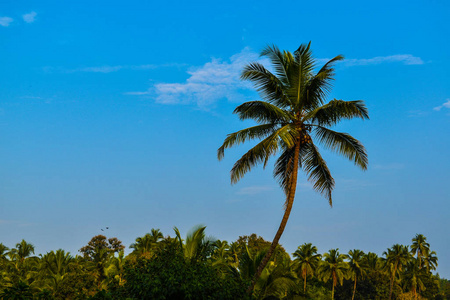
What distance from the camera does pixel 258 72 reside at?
69.1 ft

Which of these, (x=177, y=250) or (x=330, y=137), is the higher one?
(x=330, y=137)

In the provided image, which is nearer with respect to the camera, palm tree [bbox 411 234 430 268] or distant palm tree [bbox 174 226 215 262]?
distant palm tree [bbox 174 226 215 262]

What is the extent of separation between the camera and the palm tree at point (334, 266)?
221 feet

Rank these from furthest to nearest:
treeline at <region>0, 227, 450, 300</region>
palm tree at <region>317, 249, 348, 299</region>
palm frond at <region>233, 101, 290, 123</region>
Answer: palm tree at <region>317, 249, 348, 299</region>
palm frond at <region>233, 101, 290, 123</region>
treeline at <region>0, 227, 450, 300</region>

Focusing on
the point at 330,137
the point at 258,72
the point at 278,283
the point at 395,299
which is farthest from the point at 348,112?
the point at 395,299

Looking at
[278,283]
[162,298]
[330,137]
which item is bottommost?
[162,298]

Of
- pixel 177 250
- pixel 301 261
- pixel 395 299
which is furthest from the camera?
pixel 395 299

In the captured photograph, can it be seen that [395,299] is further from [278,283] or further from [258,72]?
[258,72]

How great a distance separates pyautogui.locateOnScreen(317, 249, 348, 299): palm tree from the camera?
67.3 metres

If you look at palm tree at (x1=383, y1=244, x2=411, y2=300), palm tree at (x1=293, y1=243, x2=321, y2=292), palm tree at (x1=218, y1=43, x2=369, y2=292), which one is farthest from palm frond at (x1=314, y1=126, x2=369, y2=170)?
palm tree at (x1=383, y1=244, x2=411, y2=300)

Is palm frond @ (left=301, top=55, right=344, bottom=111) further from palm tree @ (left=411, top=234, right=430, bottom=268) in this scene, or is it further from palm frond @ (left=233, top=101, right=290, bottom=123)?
palm tree @ (left=411, top=234, right=430, bottom=268)

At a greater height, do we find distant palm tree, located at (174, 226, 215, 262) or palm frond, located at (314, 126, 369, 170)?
palm frond, located at (314, 126, 369, 170)

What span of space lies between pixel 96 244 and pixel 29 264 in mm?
31136

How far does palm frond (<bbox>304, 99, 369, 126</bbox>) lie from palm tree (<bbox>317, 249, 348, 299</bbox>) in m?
51.7
